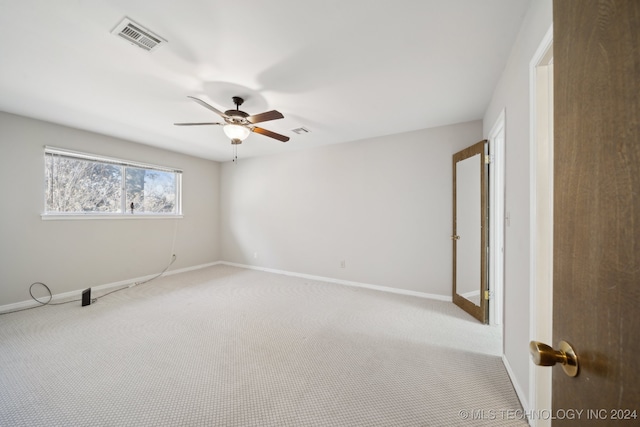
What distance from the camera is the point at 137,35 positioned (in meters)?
1.61

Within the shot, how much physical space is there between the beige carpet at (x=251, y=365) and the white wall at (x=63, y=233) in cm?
58

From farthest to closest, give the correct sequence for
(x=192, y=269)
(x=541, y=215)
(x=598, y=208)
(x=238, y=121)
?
(x=192, y=269) → (x=238, y=121) → (x=541, y=215) → (x=598, y=208)

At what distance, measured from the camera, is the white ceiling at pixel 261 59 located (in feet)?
4.75

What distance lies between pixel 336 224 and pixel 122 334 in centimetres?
309

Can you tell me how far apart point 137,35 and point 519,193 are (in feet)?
9.25

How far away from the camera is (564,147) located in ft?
1.80

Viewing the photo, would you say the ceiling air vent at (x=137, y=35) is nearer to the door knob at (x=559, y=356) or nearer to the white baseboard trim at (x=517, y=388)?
the door knob at (x=559, y=356)

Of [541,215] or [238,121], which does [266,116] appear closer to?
[238,121]

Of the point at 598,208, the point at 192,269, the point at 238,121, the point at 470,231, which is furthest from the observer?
the point at 192,269

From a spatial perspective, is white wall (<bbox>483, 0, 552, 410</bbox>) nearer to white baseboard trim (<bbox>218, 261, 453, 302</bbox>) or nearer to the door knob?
the door knob

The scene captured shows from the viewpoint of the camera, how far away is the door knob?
486 mm

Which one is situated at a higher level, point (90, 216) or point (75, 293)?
point (90, 216)

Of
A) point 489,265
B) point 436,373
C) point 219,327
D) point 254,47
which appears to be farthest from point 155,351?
point 489,265

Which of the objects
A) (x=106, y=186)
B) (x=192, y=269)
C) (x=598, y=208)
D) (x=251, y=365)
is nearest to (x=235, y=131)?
(x=251, y=365)
